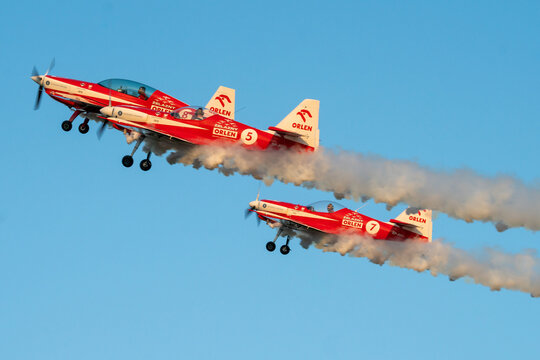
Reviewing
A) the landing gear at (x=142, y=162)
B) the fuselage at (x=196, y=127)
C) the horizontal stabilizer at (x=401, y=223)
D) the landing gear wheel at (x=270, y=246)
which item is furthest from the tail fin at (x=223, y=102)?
the horizontal stabilizer at (x=401, y=223)

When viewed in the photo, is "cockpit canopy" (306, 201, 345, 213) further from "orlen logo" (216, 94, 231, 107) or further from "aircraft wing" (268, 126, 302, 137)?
"aircraft wing" (268, 126, 302, 137)

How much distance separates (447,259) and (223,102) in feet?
36.3

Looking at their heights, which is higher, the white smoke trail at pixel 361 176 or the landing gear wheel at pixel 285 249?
the white smoke trail at pixel 361 176

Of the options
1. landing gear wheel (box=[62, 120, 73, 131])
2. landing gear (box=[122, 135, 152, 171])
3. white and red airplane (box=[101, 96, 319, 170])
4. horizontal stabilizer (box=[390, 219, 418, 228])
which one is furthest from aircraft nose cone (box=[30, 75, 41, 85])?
horizontal stabilizer (box=[390, 219, 418, 228])

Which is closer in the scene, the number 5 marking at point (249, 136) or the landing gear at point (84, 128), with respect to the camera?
the number 5 marking at point (249, 136)

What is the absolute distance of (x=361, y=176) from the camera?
36281 mm

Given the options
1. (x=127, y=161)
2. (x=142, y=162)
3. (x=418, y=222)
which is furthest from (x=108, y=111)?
(x=418, y=222)

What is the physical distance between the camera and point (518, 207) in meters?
33.0

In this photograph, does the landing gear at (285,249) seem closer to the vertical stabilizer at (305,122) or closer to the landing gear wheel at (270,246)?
the landing gear wheel at (270,246)

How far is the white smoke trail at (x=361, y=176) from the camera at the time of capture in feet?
113

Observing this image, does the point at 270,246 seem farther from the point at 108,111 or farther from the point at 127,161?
the point at 108,111

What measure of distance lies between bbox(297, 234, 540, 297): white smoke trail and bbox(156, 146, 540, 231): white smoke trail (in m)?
3.91

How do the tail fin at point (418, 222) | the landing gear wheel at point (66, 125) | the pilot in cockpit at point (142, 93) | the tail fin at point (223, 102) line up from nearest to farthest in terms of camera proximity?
the landing gear wheel at point (66, 125) → the pilot in cockpit at point (142, 93) → the tail fin at point (223, 102) → the tail fin at point (418, 222)

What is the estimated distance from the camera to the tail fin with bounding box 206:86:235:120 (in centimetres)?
4100
